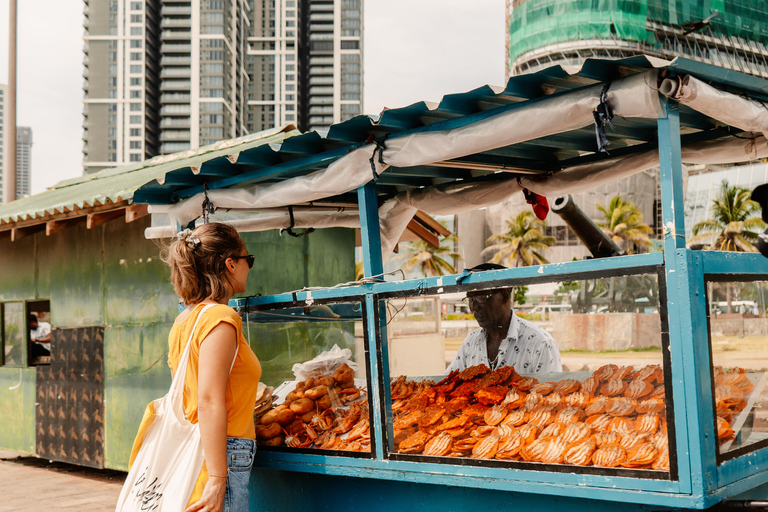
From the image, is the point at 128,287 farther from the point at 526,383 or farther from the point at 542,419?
A: the point at 542,419

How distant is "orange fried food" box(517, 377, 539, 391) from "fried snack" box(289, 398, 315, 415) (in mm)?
1188

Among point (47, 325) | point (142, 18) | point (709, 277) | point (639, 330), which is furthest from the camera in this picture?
point (142, 18)

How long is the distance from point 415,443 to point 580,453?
0.85 meters

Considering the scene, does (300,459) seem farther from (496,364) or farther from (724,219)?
(724,219)

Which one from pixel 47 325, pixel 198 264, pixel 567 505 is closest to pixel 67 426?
pixel 47 325

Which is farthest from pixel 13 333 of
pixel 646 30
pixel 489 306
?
pixel 646 30

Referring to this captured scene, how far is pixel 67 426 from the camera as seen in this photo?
8.80m

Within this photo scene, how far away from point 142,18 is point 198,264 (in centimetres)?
12897

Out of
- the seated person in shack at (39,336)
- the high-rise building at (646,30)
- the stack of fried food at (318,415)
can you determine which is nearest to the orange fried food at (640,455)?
the stack of fried food at (318,415)

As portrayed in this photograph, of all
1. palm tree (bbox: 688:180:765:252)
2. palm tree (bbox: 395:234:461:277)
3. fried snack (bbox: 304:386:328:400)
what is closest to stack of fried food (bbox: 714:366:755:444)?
fried snack (bbox: 304:386:328:400)

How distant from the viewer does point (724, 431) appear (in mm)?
2570

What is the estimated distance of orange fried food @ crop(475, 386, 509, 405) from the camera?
3383 millimetres

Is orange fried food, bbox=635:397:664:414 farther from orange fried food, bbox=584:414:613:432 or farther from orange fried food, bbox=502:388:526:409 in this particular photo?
orange fried food, bbox=502:388:526:409

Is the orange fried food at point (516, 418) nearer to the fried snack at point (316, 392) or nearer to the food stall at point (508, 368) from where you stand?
the food stall at point (508, 368)
